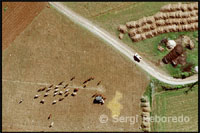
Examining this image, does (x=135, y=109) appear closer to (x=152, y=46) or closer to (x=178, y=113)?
(x=178, y=113)

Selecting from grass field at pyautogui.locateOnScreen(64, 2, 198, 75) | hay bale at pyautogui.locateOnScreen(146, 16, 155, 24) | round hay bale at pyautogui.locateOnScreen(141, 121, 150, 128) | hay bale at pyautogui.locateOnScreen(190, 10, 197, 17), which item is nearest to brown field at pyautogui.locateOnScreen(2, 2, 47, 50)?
grass field at pyautogui.locateOnScreen(64, 2, 198, 75)

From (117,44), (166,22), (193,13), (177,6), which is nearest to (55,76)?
(117,44)

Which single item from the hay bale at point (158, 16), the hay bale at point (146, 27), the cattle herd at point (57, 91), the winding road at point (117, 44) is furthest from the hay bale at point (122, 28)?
the cattle herd at point (57, 91)

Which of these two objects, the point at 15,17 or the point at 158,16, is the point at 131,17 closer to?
the point at 158,16

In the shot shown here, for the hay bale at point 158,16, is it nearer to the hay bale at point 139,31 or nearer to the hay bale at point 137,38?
the hay bale at point 139,31

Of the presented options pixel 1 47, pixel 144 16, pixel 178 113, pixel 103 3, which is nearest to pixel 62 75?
pixel 1 47
